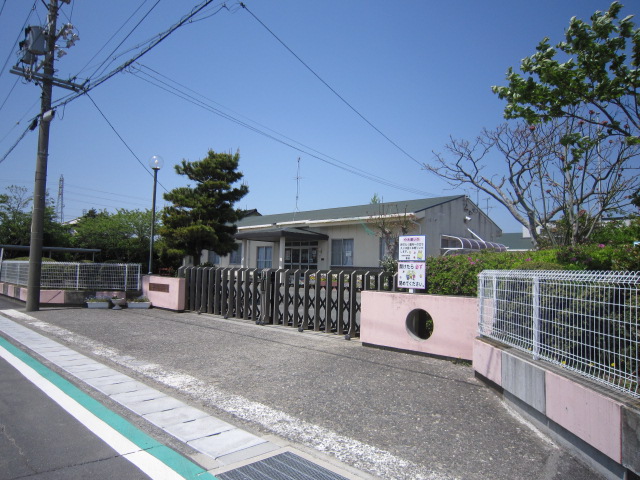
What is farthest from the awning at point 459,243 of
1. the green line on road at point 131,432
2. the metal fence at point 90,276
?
the green line on road at point 131,432

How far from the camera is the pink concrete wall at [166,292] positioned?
13.7m

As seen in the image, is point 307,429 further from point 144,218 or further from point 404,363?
point 144,218

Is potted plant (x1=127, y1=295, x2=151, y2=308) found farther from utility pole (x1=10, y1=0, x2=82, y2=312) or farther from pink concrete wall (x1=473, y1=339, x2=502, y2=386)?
pink concrete wall (x1=473, y1=339, x2=502, y2=386)

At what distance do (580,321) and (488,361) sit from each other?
1959 mm

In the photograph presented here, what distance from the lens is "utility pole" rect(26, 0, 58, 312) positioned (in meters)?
13.5

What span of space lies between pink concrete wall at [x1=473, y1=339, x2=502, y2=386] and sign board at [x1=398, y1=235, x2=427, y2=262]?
2.39 meters

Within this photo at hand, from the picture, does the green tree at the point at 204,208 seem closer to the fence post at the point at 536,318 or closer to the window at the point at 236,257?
the window at the point at 236,257

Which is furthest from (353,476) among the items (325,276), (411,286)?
(325,276)

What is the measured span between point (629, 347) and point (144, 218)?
27169 mm

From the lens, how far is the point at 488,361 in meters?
5.58

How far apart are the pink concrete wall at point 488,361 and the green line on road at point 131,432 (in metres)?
Result: 3.62

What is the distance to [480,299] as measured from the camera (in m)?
6.39

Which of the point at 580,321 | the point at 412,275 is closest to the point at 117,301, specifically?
the point at 412,275

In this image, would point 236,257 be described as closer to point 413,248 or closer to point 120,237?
point 120,237
